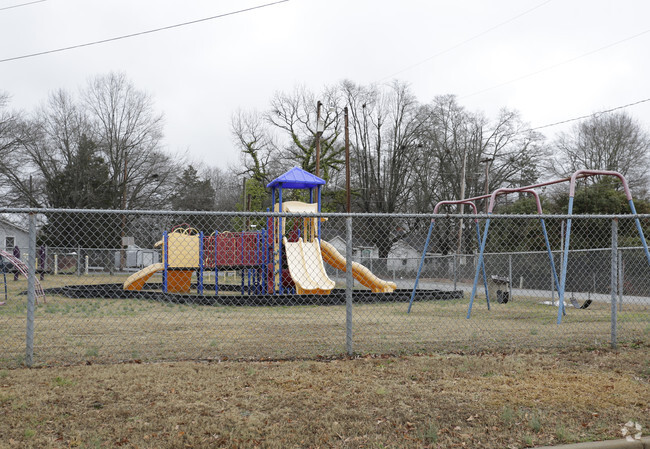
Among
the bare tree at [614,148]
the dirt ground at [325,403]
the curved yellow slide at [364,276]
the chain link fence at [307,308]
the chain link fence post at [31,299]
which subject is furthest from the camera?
the bare tree at [614,148]

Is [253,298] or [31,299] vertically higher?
[31,299]

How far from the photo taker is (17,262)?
13648 millimetres

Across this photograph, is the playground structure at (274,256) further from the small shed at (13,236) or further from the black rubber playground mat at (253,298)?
the small shed at (13,236)

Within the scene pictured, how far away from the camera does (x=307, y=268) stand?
49.6 ft

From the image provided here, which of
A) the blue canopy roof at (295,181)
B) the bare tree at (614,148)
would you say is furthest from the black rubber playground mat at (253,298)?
the bare tree at (614,148)

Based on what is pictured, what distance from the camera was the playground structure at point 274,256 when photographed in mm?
14711

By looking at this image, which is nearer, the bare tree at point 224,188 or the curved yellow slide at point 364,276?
the curved yellow slide at point 364,276

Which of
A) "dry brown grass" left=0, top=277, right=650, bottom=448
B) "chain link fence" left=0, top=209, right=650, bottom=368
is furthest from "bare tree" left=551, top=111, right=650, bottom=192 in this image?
"dry brown grass" left=0, top=277, right=650, bottom=448

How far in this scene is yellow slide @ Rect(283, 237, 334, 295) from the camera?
13.9 metres

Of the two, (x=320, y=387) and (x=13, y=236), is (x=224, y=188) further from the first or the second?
(x=320, y=387)

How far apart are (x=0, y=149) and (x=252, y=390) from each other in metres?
36.8

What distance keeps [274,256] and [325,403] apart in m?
10.8

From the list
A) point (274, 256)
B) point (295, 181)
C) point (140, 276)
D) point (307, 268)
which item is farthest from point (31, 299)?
point (295, 181)

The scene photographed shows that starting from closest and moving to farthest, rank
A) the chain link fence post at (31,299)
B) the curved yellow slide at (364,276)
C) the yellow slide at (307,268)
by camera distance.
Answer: the chain link fence post at (31,299)
the yellow slide at (307,268)
the curved yellow slide at (364,276)
